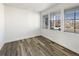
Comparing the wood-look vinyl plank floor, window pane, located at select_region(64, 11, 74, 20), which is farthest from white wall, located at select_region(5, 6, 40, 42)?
window pane, located at select_region(64, 11, 74, 20)

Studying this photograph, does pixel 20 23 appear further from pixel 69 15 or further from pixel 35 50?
pixel 69 15

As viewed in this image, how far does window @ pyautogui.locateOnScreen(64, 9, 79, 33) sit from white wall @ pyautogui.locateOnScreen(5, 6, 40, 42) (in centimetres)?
298

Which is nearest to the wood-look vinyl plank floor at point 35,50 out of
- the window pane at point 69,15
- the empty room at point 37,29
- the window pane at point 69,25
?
the empty room at point 37,29

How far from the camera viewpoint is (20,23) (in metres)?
6.57

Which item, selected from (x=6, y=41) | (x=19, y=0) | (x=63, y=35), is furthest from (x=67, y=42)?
(x=19, y=0)

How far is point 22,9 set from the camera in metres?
6.71

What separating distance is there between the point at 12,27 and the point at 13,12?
0.87m

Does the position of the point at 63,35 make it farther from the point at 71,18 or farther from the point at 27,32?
the point at 27,32

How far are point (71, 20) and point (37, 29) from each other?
13.9 ft

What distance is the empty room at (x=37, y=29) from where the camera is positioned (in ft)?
13.2

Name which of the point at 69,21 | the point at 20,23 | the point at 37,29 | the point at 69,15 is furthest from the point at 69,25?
the point at 37,29

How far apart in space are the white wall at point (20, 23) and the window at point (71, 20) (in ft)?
9.79

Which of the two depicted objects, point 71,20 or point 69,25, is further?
point 69,25

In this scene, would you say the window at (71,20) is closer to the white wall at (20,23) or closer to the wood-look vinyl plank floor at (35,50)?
the wood-look vinyl plank floor at (35,50)
